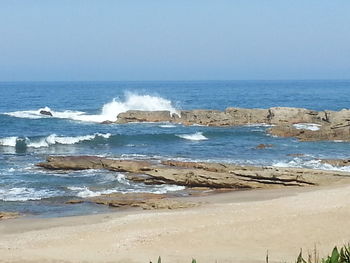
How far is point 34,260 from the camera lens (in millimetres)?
13688

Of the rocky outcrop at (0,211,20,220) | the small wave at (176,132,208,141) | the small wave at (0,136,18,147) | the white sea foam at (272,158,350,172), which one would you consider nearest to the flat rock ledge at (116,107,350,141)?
the small wave at (176,132,208,141)

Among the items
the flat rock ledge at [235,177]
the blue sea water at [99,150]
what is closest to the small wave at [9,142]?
the blue sea water at [99,150]

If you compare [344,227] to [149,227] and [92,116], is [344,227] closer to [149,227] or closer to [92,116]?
[149,227]

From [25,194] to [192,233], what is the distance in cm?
927

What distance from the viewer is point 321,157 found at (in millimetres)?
31562

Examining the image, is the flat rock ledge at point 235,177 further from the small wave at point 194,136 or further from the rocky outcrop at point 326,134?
the small wave at point 194,136

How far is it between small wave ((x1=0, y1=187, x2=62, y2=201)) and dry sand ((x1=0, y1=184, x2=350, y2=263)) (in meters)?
3.55

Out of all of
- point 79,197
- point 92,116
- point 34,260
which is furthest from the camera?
point 92,116

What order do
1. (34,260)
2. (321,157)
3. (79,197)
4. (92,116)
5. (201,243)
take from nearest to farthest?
(34,260)
(201,243)
(79,197)
(321,157)
(92,116)

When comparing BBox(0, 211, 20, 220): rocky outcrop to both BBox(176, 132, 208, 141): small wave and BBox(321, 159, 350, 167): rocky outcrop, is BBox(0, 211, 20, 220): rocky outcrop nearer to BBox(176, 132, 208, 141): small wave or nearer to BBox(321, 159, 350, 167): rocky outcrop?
BBox(321, 159, 350, 167): rocky outcrop

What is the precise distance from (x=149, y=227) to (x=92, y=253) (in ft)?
8.59

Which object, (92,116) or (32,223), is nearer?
(32,223)

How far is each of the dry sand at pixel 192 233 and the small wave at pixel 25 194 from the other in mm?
3548

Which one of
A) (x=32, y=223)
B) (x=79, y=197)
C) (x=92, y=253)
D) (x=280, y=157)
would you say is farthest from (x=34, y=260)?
(x=280, y=157)
